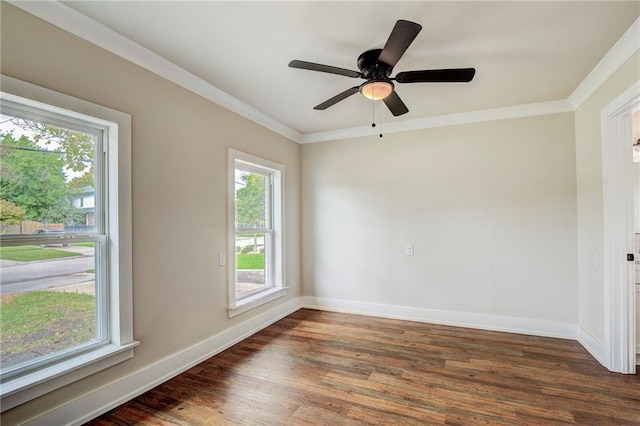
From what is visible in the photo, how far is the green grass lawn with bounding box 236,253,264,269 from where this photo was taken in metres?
3.68

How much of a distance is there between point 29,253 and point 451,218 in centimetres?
404

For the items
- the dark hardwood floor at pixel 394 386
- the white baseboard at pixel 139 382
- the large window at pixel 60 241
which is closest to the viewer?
the large window at pixel 60 241

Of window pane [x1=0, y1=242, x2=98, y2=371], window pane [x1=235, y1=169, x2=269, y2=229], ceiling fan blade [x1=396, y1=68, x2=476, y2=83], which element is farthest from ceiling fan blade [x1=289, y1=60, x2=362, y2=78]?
window pane [x1=0, y1=242, x2=98, y2=371]

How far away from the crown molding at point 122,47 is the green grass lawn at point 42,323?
67.6 inches

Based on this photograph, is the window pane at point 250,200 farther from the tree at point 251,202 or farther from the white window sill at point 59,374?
the white window sill at point 59,374

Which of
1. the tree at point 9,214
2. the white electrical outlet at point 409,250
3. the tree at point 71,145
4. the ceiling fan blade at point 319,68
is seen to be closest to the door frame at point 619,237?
the white electrical outlet at point 409,250

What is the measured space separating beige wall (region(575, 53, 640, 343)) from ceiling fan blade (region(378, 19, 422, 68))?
199 centimetres

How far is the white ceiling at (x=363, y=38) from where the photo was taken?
1922 mm

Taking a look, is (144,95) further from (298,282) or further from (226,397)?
(298,282)

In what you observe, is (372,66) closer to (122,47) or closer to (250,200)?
(122,47)

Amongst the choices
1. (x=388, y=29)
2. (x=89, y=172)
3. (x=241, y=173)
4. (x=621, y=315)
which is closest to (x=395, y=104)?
(x=388, y=29)

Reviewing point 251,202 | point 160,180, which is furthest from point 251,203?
point 160,180

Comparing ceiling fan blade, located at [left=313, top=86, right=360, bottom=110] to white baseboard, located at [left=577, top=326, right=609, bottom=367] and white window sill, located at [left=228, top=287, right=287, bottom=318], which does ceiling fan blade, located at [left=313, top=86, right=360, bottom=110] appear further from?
white baseboard, located at [left=577, top=326, right=609, bottom=367]

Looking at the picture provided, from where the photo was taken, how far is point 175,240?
2.70 meters
